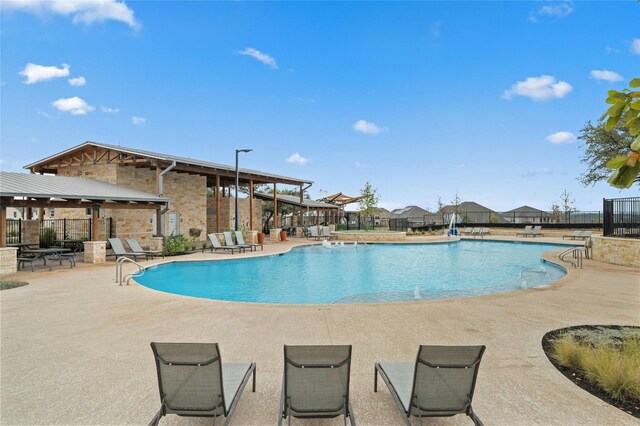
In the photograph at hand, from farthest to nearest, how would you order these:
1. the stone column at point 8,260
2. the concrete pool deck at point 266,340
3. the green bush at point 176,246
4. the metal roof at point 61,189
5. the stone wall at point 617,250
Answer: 1. the green bush at point 176,246
2. the stone wall at point 617,250
3. the metal roof at point 61,189
4. the stone column at point 8,260
5. the concrete pool deck at point 266,340

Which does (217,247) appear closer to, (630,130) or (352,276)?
(352,276)

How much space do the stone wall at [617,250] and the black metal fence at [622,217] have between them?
764 millimetres

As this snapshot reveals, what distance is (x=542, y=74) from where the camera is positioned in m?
17.5

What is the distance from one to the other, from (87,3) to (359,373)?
45.8 ft

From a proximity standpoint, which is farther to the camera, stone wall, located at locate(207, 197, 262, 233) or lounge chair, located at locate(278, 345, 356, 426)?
stone wall, located at locate(207, 197, 262, 233)

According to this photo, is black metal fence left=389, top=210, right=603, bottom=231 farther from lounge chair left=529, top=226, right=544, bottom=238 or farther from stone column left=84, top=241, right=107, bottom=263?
stone column left=84, top=241, right=107, bottom=263

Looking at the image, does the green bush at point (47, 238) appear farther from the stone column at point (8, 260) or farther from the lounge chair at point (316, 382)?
the lounge chair at point (316, 382)

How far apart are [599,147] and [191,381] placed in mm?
23076

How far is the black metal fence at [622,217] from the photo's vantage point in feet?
42.7

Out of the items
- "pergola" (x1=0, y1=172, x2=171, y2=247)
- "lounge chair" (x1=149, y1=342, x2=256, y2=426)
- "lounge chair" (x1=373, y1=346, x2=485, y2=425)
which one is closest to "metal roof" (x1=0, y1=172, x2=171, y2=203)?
"pergola" (x1=0, y1=172, x2=171, y2=247)

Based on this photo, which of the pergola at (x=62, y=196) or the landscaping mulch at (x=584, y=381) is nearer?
the landscaping mulch at (x=584, y=381)

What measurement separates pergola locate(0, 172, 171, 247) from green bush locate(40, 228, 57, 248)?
3242 mm

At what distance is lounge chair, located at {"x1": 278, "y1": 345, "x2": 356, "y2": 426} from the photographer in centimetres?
268

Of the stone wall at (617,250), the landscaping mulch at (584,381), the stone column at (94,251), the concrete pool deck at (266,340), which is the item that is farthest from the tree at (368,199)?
the landscaping mulch at (584,381)
